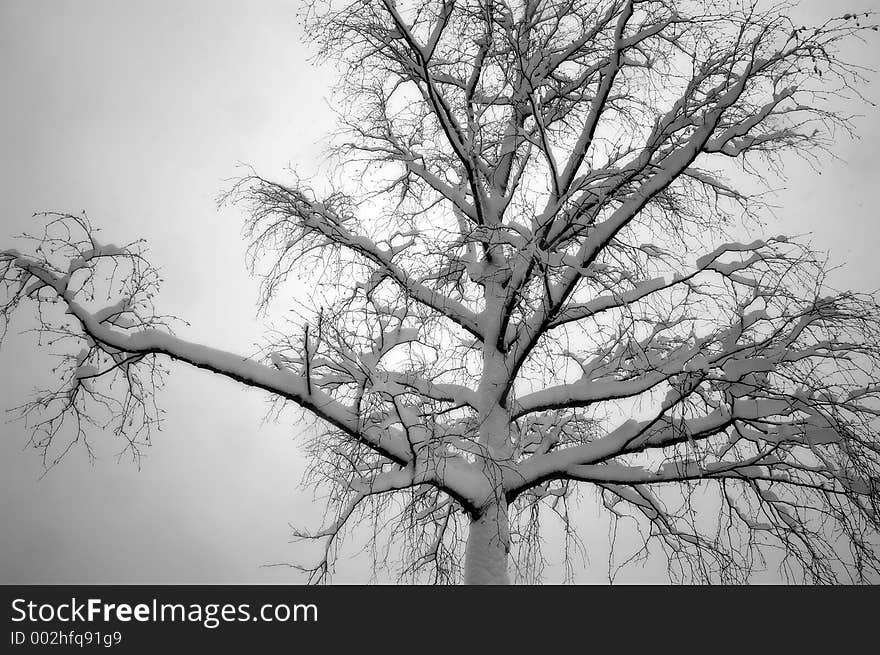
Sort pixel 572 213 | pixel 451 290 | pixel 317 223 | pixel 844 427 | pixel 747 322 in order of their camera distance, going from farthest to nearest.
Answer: pixel 451 290 < pixel 317 223 < pixel 572 213 < pixel 747 322 < pixel 844 427

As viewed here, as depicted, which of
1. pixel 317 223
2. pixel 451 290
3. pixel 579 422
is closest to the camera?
pixel 317 223

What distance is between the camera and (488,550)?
17.6 ft

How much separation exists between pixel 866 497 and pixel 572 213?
121 inches

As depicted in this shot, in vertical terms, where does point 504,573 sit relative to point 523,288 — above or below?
below

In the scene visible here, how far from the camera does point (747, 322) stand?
4.77m

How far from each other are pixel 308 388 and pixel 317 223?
70.7 inches

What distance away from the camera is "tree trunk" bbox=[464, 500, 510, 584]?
17.5 feet

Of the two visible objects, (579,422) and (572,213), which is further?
(579,422)

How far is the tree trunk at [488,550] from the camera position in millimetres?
5340
